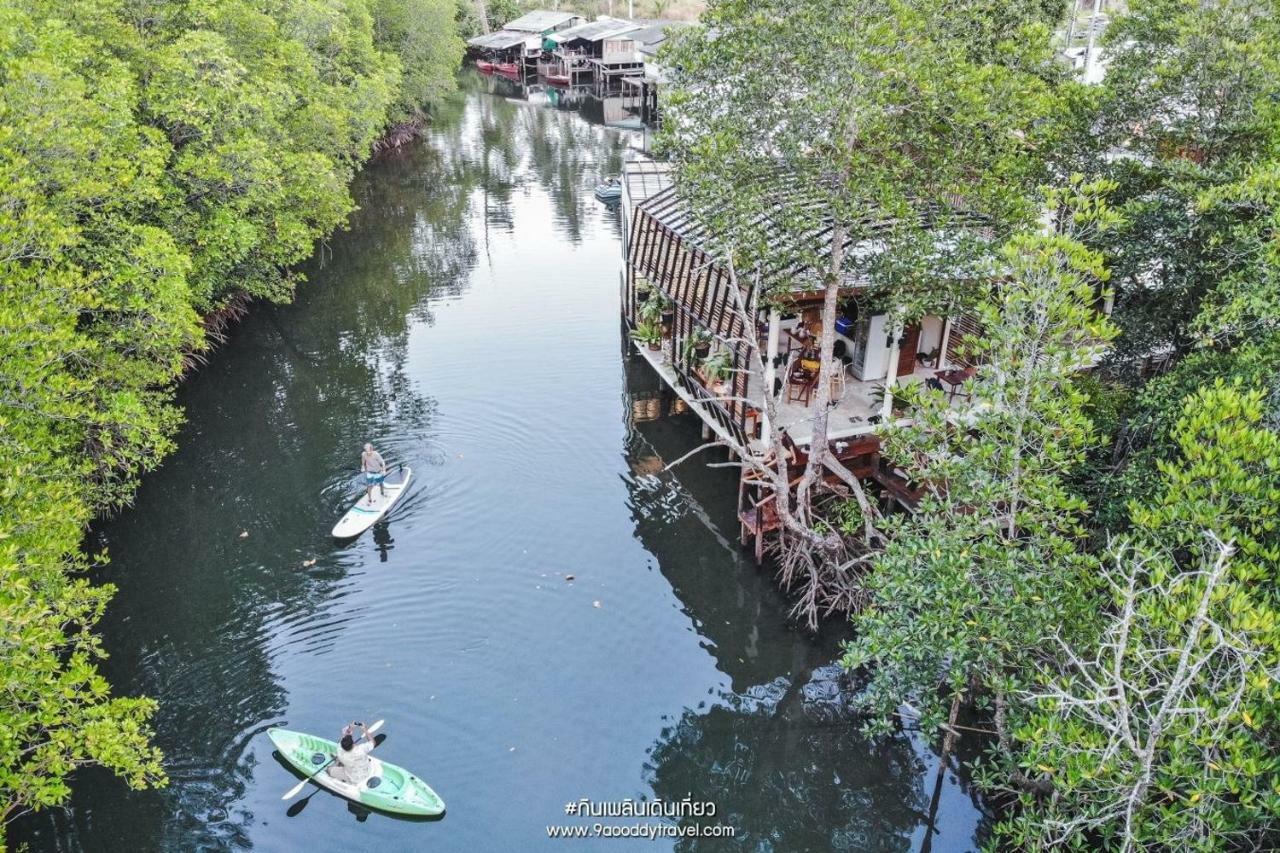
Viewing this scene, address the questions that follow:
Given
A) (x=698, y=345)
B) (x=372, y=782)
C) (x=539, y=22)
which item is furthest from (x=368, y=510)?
(x=539, y=22)

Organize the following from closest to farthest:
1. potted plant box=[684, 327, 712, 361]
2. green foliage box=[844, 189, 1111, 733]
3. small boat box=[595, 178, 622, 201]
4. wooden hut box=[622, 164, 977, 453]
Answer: green foliage box=[844, 189, 1111, 733] < wooden hut box=[622, 164, 977, 453] < potted plant box=[684, 327, 712, 361] < small boat box=[595, 178, 622, 201]

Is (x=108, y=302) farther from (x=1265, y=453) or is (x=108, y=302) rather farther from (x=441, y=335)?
(x=1265, y=453)

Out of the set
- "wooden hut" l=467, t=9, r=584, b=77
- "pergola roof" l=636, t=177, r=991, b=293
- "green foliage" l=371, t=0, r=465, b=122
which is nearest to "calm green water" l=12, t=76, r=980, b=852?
"pergola roof" l=636, t=177, r=991, b=293

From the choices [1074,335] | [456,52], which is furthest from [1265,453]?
[456,52]

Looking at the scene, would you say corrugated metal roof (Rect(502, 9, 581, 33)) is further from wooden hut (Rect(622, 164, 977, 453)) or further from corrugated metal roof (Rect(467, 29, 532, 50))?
wooden hut (Rect(622, 164, 977, 453))

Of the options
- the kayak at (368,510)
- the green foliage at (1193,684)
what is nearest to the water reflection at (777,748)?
the green foliage at (1193,684)

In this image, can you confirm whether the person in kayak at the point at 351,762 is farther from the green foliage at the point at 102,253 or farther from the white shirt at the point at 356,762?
the green foliage at the point at 102,253

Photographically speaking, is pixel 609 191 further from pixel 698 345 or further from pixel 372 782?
pixel 372 782
